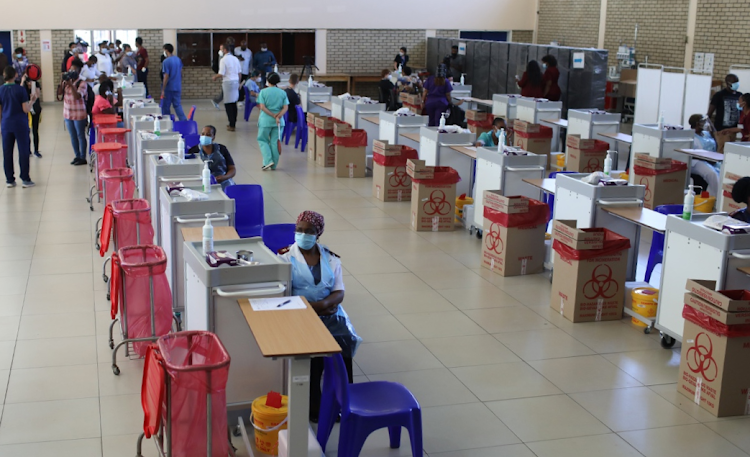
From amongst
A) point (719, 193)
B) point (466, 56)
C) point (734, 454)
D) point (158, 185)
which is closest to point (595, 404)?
point (734, 454)

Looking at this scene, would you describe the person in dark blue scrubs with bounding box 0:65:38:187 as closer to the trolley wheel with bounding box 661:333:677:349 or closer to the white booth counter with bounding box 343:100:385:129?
the white booth counter with bounding box 343:100:385:129

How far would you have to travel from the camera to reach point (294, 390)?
11.9 feet

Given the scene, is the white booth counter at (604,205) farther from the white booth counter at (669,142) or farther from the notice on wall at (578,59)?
the notice on wall at (578,59)

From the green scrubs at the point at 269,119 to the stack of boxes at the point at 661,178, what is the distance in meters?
5.31

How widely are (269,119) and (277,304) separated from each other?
8449 mm

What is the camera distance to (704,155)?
10.0 metres

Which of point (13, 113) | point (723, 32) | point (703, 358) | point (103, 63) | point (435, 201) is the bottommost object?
point (703, 358)

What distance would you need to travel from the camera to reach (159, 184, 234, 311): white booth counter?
5.85 m

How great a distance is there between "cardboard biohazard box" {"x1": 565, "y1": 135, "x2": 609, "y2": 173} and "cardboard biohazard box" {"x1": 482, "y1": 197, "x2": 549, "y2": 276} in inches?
171

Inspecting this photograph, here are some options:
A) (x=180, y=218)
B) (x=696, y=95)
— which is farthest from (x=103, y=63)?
(x=180, y=218)

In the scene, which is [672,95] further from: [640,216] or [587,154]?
[640,216]

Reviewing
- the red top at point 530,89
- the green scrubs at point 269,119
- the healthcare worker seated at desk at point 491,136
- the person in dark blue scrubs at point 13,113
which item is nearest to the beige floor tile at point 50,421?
the healthcare worker seated at desk at point 491,136

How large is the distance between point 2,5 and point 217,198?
17731 mm

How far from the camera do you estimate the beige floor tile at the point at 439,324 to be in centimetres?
635
